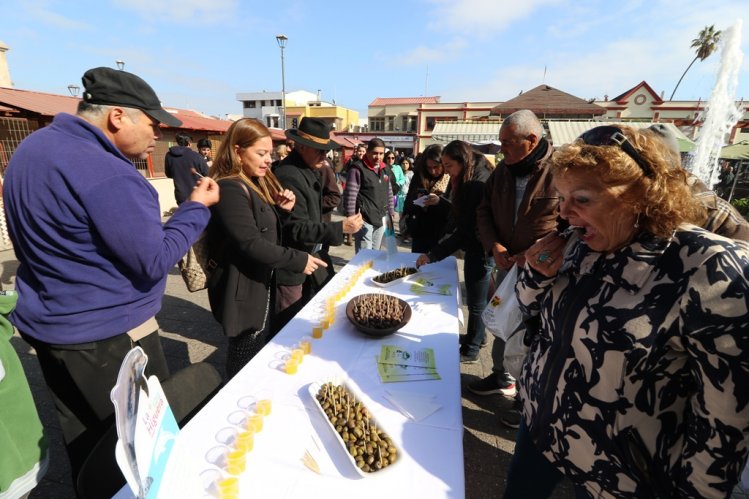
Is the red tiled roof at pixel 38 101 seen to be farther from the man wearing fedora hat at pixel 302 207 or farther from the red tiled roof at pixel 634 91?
the red tiled roof at pixel 634 91

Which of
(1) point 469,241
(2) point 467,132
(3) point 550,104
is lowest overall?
(1) point 469,241

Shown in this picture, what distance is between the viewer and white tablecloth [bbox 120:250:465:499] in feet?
3.24

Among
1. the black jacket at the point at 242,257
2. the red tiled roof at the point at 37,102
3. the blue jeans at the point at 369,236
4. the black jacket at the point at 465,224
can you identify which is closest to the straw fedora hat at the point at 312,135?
the black jacket at the point at 242,257

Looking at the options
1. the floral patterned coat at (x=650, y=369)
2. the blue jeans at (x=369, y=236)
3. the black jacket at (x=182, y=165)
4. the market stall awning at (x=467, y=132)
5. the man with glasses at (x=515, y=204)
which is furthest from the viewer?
the market stall awning at (x=467, y=132)

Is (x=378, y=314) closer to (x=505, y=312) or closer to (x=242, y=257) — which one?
(x=505, y=312)

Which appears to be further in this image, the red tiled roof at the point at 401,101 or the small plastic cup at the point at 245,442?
the red tiled roof at the point at 401,101

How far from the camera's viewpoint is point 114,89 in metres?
1.26

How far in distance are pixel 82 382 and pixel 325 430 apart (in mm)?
956

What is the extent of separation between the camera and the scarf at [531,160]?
217cm

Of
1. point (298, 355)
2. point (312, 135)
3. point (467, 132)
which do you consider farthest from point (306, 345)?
point (467, 132)

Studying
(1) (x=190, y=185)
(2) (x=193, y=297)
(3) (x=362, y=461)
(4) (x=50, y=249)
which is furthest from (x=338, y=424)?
→ (1) (x=190, y=185)

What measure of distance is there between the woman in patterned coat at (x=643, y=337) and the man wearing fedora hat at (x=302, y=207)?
164cm

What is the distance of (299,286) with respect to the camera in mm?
2414

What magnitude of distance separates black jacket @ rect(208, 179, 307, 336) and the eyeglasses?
1569 millimetres
